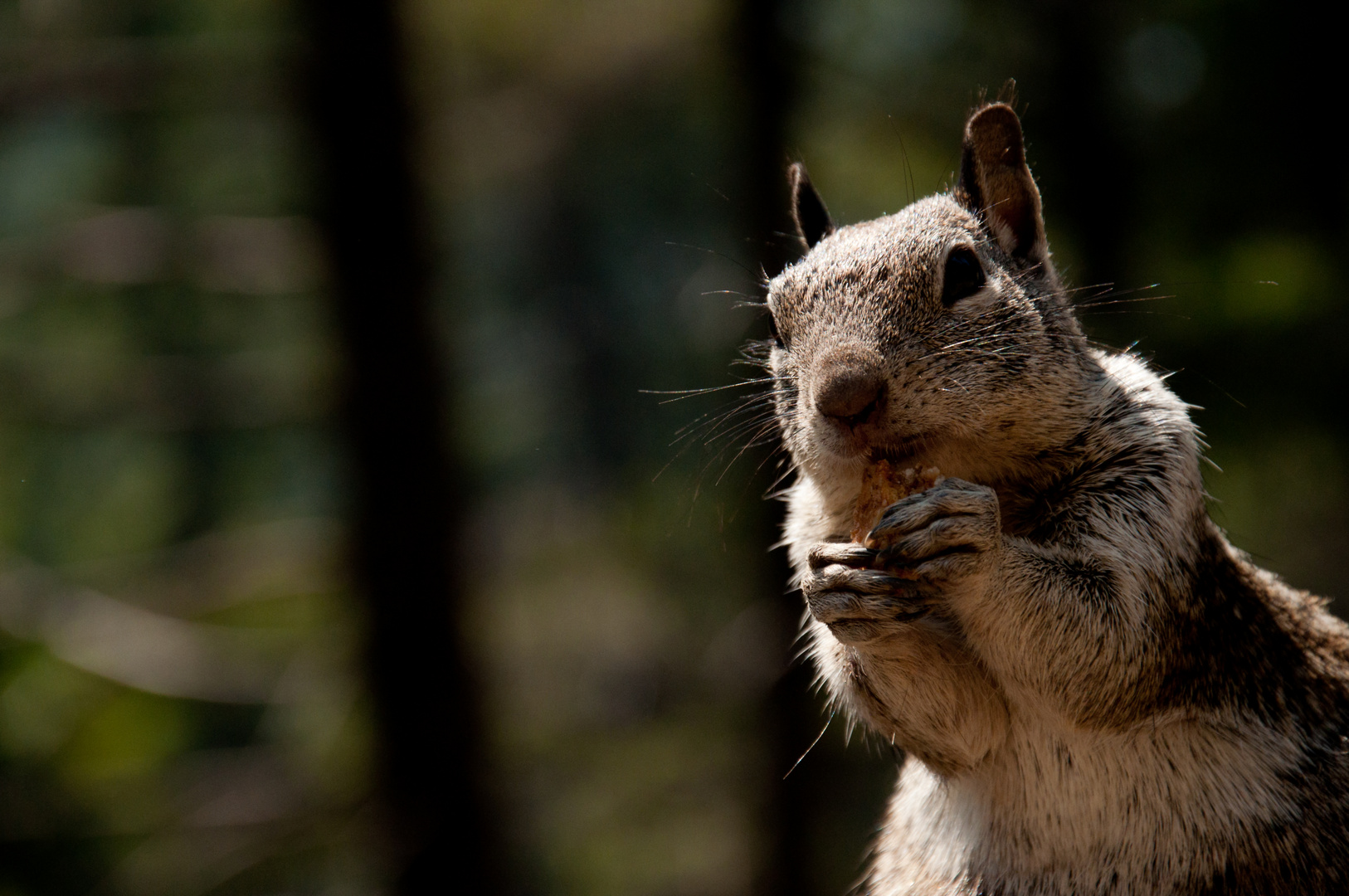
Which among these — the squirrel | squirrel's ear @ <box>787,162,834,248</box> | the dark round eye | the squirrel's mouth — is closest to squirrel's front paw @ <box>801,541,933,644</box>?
the squirrel

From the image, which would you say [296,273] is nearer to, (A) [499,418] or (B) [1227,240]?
(B) [1227,240]

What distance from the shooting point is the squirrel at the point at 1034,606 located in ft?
6.24

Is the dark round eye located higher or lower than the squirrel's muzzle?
higher

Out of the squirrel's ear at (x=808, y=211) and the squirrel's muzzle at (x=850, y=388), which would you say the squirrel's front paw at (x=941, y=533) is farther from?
the squirrel's ear at (x=808, y=211)

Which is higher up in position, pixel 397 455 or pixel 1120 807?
pixel 397 455

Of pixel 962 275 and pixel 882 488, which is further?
pixel 962 275

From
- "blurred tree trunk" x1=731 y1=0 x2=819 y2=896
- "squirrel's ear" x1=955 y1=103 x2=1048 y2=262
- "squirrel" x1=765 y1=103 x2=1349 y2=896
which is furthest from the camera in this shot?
"blurred tree trunk" x1=731 y1=0 x2=819 y2=896

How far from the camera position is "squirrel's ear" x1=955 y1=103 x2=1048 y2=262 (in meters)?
2.31

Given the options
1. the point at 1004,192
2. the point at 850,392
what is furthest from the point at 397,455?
the point at 850,392

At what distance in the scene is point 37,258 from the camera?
482cm

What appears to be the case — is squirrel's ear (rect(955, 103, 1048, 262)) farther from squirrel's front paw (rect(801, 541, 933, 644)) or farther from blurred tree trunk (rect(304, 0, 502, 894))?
blurred tree trunk (rect(304, 0, 502, 894))

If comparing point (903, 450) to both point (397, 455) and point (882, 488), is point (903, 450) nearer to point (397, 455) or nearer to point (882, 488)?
point (882, 488)

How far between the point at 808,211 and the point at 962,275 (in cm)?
63

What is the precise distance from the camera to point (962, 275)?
2.13 metres
